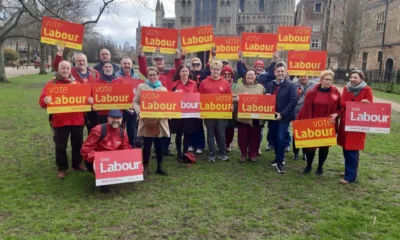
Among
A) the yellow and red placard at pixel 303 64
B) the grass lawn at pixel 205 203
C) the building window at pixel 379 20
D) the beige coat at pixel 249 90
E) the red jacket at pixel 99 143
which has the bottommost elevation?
the grass lawn at pixel 205 203

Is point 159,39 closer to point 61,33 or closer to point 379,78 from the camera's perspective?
point 61,33

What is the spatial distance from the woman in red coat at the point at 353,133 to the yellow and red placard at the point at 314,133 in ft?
0.72

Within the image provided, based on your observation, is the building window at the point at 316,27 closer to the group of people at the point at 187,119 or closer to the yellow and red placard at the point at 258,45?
the yellow and red placard at the point at 258,45

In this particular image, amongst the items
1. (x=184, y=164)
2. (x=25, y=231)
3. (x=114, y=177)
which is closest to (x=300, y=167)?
(x=184, y=164)

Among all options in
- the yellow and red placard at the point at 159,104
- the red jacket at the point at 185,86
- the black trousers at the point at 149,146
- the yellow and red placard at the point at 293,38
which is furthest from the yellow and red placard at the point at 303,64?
the black trousers at the point at 149,146

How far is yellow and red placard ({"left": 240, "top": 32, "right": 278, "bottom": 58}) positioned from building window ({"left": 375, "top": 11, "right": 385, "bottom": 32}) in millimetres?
38549

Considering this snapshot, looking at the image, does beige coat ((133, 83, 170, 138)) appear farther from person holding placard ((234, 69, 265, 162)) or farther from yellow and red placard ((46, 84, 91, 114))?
person holding placard ((234, 69, 265, 162))

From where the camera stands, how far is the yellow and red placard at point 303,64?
8320 millimetres

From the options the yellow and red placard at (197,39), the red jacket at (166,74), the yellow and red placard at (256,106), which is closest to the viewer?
the yellow and red placard at (256,106)

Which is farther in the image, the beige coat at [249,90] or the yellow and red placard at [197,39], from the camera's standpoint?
the yellow and red placard at [197,39]

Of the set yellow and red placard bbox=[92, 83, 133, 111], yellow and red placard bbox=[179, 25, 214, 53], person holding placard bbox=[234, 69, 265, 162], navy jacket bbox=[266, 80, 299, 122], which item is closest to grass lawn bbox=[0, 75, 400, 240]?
person holding placard bbox=[234, 69, 265, 162]

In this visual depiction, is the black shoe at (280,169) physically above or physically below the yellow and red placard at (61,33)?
below

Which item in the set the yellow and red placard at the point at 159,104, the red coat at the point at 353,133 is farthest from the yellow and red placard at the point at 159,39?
the red coat at the point at 353,133

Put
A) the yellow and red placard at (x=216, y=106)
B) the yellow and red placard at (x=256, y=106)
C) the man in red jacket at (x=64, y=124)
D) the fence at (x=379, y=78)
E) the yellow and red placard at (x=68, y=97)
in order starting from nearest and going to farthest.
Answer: the yellow and red placard at (x=68, y=97) < the man in red jacket at (x=64, y=124) < the yellow and red placard at (x=256, y=106) < the yellow and red placard at (x=216, y=106) < the fence at (x=379, y=78)
